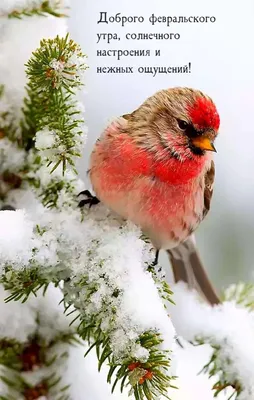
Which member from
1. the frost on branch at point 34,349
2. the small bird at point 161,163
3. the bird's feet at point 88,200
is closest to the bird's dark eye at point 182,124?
the small bird at point 161,163

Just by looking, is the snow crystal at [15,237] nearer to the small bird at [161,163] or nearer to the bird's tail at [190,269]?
the small bird at [161,163]

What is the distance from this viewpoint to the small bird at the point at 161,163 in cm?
60

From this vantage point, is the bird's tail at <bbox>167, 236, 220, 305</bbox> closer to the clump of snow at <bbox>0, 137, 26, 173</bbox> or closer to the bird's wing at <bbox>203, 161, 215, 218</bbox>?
the bird's wing at <bbox>203, 161, 215, 218</bbox>

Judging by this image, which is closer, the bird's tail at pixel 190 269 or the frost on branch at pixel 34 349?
the frost on branch at pixel 34 349

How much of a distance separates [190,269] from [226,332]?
132 millimetres

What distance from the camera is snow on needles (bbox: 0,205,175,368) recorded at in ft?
1.52

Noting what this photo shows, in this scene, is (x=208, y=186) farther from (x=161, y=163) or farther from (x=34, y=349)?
(x=34, y=349)

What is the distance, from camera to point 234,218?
89cm

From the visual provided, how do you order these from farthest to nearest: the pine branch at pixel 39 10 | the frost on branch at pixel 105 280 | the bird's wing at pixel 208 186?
1. the bird's wing at pixel 208 186
2. the pine branch at pixel 39 10
3. the frost on branch at pixel 105 280

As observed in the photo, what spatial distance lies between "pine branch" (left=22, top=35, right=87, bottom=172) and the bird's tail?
0.26 metres

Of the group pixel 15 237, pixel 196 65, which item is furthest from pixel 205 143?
pixel 15 237

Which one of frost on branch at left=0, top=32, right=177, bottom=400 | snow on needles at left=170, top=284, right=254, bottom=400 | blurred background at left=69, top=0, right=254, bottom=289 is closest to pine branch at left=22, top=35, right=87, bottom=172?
frost on branch at left=0, top=32, right=177, bottom=400

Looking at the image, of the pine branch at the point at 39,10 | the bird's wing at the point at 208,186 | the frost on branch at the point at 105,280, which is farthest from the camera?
the bird's wing at the point at 208,186

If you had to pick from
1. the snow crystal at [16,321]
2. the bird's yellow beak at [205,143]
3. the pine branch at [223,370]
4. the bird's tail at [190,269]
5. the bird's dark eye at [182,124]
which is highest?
the bird's dark eye at [182,124]
